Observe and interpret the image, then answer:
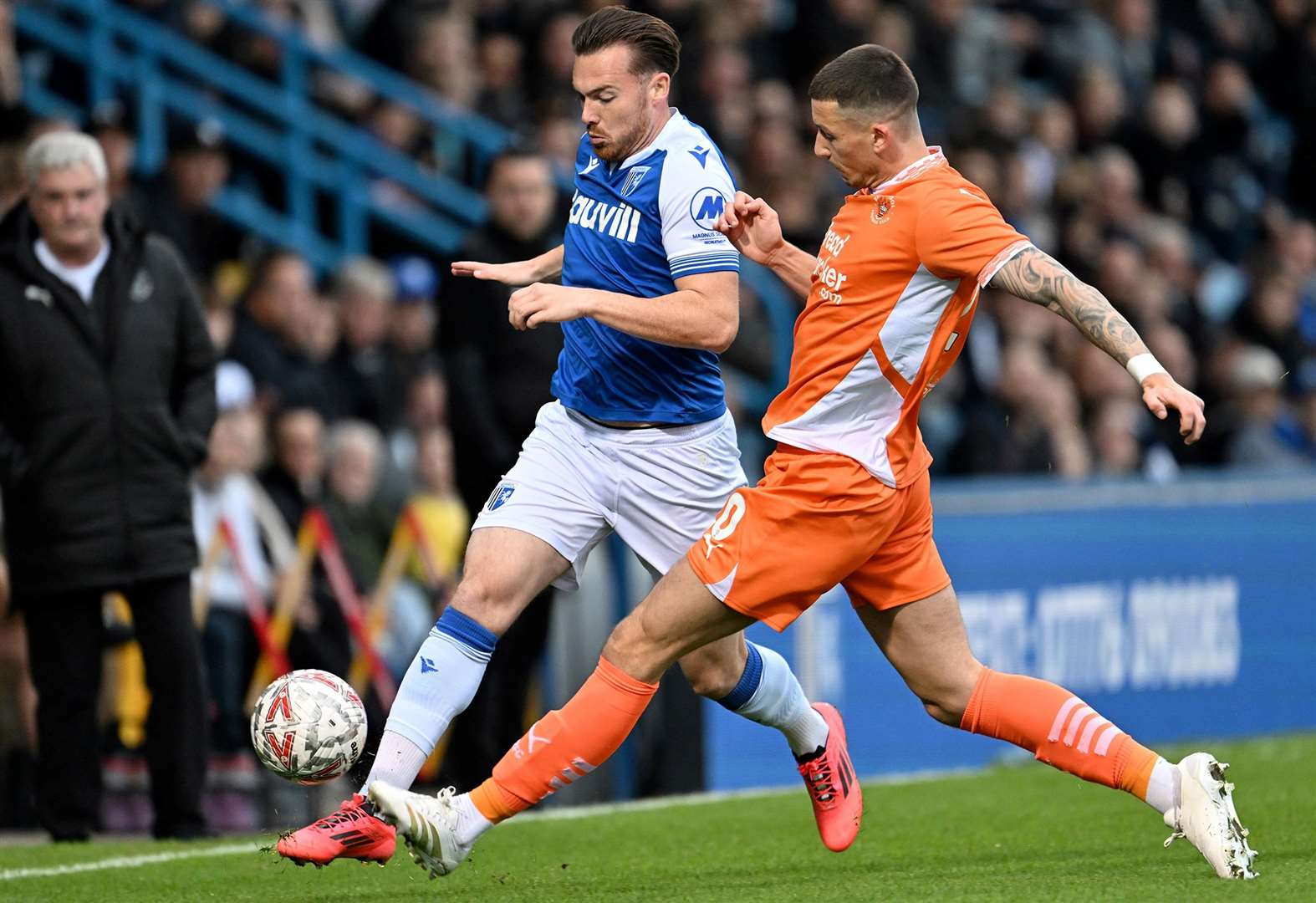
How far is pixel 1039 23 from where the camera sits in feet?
63.5

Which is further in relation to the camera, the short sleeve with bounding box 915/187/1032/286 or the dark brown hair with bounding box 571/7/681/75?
the dark brown hair with bounding box 571/7/681/75

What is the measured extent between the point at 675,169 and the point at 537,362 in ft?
10.7

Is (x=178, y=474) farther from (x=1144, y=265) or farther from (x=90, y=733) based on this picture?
(x=1144, y=265)

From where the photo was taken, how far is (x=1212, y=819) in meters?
5.68

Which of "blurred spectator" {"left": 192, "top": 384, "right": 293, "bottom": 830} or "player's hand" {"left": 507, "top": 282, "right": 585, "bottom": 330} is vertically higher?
"player's hand" {"left": 507, "top": 282, "right": 585, "bottom": 330}

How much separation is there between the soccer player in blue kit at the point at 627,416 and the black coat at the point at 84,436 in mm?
2105

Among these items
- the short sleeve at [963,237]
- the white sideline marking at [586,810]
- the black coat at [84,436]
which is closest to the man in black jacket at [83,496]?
the black coat at [84,436]

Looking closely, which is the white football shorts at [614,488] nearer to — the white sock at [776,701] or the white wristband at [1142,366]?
the white sock at [776,701]

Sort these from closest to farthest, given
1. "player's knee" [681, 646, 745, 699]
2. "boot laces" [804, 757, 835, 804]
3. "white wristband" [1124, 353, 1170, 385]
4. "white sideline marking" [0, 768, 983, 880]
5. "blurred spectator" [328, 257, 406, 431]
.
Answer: "white wristband" [1124, 353, 1170, 385], "player's knee" [681, 646, 745, 699], "boot laces" [804, 757, 835, 804], "white sideline marking" [0, 768, 983, 880], "blurred spectator" [328, 257, 406, 431]

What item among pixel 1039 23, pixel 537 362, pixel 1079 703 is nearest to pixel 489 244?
pixel 537 362

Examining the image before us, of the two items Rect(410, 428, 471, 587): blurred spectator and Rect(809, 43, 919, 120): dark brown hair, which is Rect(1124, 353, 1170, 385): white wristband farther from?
Rect(410, 428, 471, 587): blurred spectator

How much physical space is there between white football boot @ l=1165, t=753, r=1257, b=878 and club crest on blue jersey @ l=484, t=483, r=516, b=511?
203 centimetres

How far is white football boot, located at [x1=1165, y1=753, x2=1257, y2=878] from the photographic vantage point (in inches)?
222

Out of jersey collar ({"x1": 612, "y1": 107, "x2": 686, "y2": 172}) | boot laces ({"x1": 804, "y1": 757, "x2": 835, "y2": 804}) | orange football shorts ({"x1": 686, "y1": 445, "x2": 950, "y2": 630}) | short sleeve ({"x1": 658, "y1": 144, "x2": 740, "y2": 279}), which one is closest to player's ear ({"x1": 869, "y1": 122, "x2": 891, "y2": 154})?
short sleeve ({"x1": 658, "y1": 144, "x2": 740, "y2": 279})
